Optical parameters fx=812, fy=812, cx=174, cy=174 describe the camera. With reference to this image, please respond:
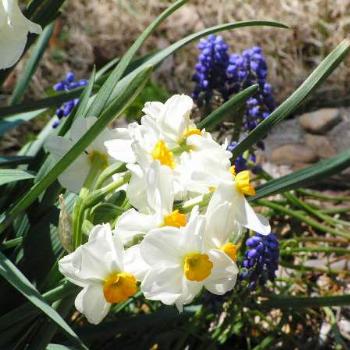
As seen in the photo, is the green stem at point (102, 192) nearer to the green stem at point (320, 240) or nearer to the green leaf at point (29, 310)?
the green leaf at point (29, 310)

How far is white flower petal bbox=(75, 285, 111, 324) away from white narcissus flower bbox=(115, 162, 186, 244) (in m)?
0.09

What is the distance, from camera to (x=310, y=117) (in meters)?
3.20

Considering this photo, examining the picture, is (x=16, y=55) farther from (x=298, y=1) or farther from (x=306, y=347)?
(x=298, y=1)

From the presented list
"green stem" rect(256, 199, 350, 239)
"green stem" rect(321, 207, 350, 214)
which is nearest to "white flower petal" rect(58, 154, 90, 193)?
"green stem" rect(256, 199, 350, 239)

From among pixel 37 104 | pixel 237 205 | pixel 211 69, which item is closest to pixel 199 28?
pixel 211 69

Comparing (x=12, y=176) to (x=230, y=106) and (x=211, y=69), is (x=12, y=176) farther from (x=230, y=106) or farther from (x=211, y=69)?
(x=211, y=69)

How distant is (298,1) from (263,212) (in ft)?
4.92

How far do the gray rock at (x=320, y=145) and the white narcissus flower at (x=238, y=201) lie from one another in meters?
1.85

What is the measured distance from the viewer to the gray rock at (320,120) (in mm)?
3172

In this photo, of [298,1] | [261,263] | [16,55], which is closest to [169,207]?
[16,55]

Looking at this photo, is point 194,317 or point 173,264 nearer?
point 173,264

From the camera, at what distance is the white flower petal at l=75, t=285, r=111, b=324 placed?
124 centimetres

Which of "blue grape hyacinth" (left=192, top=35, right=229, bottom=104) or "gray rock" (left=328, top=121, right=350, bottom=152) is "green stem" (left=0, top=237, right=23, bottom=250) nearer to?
"blue grape hyacinth" (left=192, top=35, right=229, bottom=104)

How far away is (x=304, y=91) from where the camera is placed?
1438 mm
